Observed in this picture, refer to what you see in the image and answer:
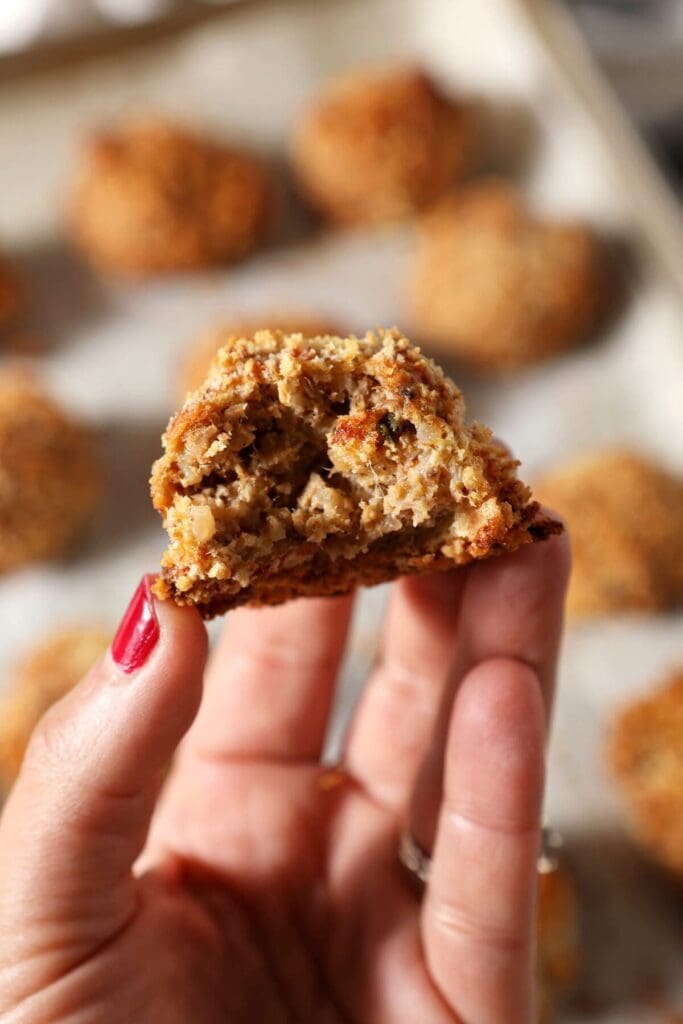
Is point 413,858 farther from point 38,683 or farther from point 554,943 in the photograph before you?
point 38,683

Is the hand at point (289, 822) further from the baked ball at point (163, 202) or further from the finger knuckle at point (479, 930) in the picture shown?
the baked ball at point (163, 202)

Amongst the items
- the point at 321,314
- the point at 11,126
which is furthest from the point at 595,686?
the point at 11,126

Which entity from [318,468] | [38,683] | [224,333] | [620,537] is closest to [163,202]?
[224,333]

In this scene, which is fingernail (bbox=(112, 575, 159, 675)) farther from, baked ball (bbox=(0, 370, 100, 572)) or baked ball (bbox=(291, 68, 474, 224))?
baked ball (bbox=(291, 68, 474, 224))

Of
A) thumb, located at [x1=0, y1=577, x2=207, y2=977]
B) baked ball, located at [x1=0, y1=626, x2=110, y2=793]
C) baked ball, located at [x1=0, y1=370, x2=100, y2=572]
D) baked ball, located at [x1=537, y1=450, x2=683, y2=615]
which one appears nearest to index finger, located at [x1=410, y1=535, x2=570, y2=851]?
thumb, located at [x1=0, y1=577, x2=207, y2=977]

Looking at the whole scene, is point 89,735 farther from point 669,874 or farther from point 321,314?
point 321,314

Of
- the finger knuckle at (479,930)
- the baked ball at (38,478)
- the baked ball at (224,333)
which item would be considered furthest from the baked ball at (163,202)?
the finger knuckle at (479,930)
